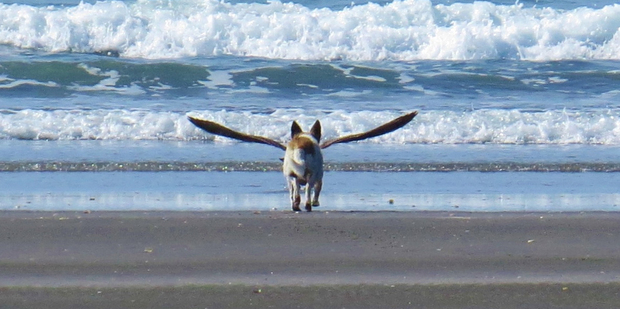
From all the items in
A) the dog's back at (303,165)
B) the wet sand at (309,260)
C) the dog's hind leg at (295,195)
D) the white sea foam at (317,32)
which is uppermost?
the white sea foam at (317,32)

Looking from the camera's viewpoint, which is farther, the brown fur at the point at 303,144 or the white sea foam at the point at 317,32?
the white sea foam at the point at 317,32

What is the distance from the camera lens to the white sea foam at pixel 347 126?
34.1 feet

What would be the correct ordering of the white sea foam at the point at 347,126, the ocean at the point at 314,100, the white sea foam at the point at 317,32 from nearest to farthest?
the ocean at the point at 314,100, the white sea foam at the point at 347,126, the white sea foam at the point at 317,32

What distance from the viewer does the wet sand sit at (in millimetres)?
4262

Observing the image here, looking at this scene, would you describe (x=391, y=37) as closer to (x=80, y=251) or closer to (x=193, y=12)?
(x=193, y=12)

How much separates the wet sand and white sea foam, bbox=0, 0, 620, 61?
1190 centimetres

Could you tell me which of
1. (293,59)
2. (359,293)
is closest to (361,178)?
(359,293)

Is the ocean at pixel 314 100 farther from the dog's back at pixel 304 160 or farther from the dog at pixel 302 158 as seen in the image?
the dog's back at pixel 304 160

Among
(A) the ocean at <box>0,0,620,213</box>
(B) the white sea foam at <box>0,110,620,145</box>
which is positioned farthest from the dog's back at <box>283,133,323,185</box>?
(B) the white sea foam at <box>0,110,620,145</box>

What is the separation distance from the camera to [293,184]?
250 inches

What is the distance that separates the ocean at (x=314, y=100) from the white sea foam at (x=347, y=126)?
0.08 ft

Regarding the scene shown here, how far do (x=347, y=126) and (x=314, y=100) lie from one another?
2.62 metres

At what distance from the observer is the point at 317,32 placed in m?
18.2

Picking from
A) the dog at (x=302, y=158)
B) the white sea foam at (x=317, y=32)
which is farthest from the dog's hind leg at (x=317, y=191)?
the white sea foam at (x=317, y=32)
